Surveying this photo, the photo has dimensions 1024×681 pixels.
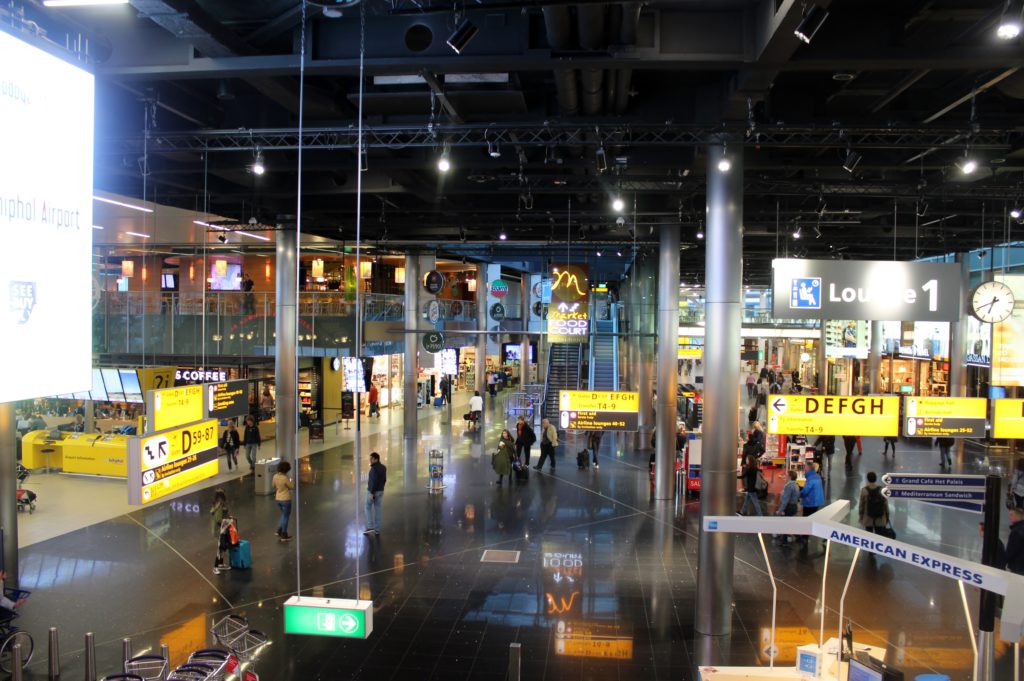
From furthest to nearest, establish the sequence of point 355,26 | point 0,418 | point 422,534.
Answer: point 422,534, point 0,418, point 355,26

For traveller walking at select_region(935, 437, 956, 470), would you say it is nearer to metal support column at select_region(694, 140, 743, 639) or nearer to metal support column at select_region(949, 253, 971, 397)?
metal support column at select_region(949, 253, 971, 397)

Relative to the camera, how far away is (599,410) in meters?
13.3

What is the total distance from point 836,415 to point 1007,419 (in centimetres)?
315

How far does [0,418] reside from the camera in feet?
29.6

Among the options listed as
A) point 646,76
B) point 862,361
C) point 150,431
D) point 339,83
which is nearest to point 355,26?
point 339,83

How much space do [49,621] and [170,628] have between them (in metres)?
1.57

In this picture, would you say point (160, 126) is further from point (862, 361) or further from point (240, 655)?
point (862, 361)

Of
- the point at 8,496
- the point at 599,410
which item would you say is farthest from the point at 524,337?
the point at 8,496

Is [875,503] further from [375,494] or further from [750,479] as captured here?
[375,494]

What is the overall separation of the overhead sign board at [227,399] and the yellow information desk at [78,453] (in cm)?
654

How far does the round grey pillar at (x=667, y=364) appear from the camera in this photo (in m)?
14.6

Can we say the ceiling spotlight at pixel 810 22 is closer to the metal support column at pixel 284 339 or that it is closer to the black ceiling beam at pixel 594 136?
the black ceiling beam at pixel 594 136

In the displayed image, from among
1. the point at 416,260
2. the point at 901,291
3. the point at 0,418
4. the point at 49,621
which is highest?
the point at 416,260

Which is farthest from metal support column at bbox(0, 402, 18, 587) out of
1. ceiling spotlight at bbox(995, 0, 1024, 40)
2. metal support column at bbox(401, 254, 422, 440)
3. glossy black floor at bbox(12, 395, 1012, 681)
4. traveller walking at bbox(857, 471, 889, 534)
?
traveller walking at bbox(857, 471, 889, 534)
